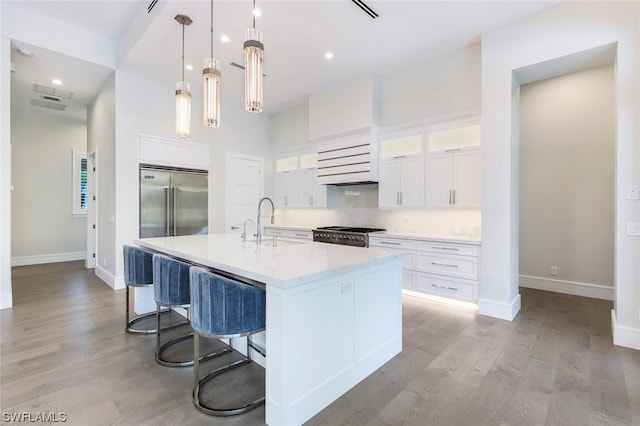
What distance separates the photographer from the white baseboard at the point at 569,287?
4074 millimetres

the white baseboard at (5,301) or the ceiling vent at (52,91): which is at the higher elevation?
the ceiling vent at (52,91)

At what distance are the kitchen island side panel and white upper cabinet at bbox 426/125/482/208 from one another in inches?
80.9

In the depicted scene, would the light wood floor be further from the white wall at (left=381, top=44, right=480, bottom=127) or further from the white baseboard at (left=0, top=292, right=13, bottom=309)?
the white wall at (left=381, top=44, right=480, bottom=127)

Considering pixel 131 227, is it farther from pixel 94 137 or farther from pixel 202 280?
pixel 202 280

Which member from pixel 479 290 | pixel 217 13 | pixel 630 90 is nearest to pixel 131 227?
pixel 217 13

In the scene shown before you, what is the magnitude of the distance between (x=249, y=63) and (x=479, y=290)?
345cm

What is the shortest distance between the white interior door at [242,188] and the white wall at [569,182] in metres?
4.79

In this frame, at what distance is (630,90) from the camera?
2.70 meters

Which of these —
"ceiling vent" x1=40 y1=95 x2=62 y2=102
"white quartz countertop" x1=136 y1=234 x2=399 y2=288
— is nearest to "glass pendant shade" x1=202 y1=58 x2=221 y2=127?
"white quartz countertop" x1=136 y1=234 x2=399 y2=288

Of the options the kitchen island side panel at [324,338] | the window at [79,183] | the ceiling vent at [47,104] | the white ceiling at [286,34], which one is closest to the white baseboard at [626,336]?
the kitchen island side panel at [324,338]

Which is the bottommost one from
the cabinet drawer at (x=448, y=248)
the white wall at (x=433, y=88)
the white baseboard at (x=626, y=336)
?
the white baseboard at (x=626, y=336)

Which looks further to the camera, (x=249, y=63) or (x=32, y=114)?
(x=32, y=114)

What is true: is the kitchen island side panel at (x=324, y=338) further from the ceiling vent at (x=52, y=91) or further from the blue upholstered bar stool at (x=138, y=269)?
the ceiling vent at (x=52, y=91)

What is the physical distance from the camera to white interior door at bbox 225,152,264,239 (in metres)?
5.95
